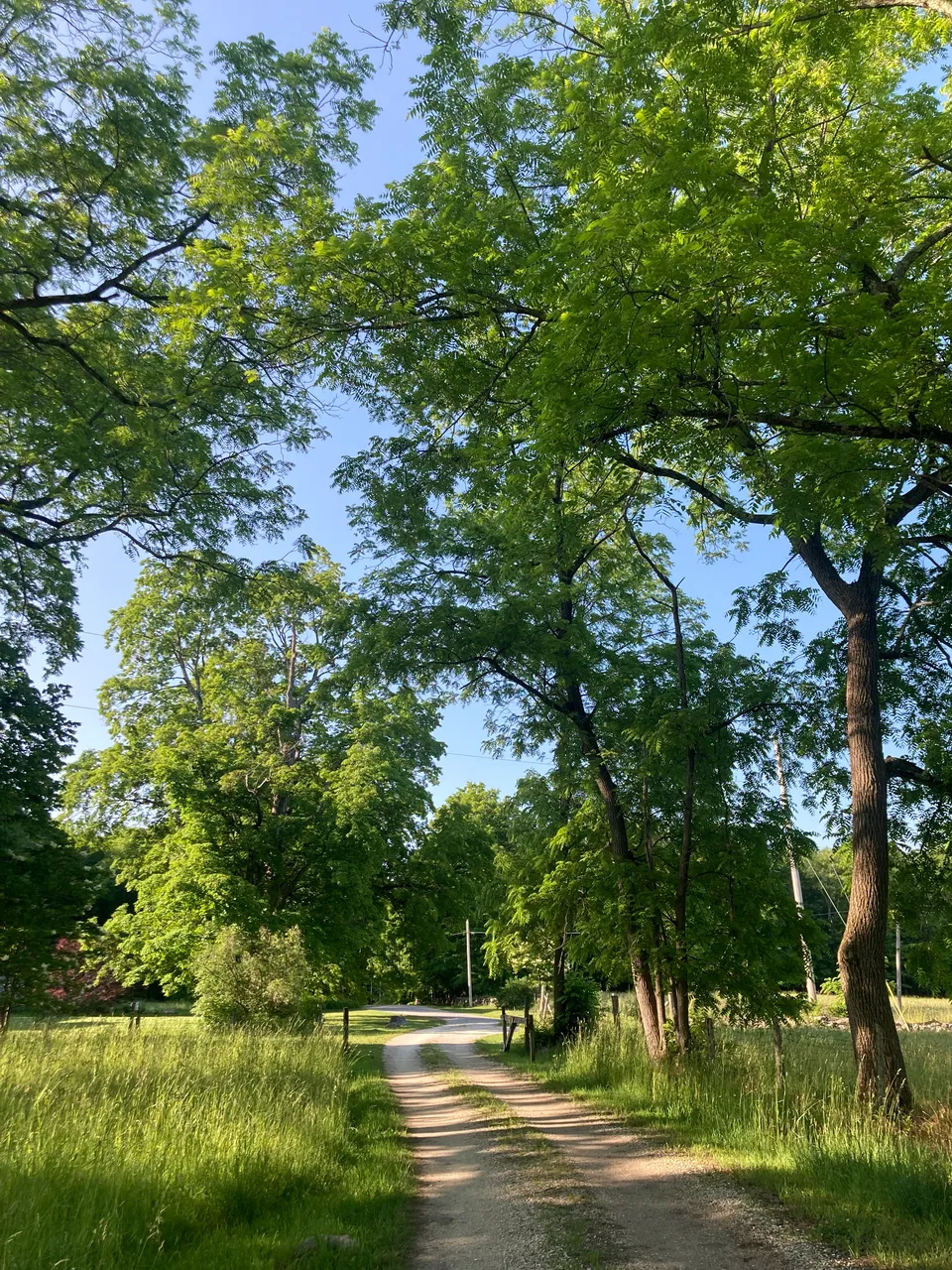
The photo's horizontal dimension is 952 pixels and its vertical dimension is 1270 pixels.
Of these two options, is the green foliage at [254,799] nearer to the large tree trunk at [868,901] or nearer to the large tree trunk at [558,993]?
the large tree trunk at [558,993]

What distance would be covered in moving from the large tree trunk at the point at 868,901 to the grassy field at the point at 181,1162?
4.74 m

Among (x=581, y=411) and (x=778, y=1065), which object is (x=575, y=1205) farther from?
(x=581, y=411)

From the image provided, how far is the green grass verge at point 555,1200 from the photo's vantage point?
487cm

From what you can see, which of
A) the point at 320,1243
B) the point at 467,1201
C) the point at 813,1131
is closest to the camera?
the point at 320,1243

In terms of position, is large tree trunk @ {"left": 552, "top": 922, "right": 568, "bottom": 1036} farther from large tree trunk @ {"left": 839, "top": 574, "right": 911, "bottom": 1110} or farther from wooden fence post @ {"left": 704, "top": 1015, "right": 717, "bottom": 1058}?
large tree trunk @ {"left": 839, "top": 574, "right": 911, "bottom": 1110}

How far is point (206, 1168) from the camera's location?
18.2 ft

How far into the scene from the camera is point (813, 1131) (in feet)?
23.1

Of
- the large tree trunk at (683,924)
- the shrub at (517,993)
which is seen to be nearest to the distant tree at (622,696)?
the large tree trunk at (683,924)

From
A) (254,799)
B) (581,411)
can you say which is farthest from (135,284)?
(254,799)

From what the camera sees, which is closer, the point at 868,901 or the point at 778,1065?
the point at 868,901

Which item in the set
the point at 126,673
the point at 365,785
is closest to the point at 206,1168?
the point at 365,785

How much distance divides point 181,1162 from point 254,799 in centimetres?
1515

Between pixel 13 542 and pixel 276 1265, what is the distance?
11.0m

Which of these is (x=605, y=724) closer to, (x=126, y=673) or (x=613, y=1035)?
(x=613, y=1035)
